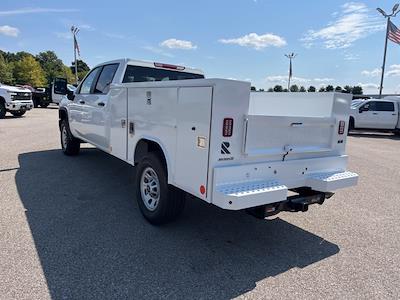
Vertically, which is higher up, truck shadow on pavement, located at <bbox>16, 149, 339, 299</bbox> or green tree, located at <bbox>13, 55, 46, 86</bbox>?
green tree, located at <bbox>13, 55, 46, 86</bbox>

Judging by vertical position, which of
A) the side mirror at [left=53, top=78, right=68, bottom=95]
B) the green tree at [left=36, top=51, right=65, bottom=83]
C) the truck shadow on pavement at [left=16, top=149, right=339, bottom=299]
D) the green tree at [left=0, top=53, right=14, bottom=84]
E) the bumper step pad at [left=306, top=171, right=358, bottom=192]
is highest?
the green tree at [left=36, top=51, right=65, bottom=83]

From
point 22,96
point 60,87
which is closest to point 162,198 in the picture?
point 60,87

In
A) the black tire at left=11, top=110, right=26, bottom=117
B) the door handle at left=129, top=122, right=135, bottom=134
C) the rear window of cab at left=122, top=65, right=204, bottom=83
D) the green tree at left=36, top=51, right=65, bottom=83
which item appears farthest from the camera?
the green tree at left=36, top=51, right=65, bottom=83

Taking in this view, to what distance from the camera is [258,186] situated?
3322mm

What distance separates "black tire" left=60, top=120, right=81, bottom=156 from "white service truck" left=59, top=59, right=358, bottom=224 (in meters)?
2.94

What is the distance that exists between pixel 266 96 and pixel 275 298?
142 inches

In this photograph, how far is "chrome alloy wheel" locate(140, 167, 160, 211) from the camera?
422 centimetres

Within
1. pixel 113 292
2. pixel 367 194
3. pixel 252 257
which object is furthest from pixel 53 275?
pixel 367 194

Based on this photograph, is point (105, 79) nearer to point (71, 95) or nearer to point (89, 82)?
point (89, 82)

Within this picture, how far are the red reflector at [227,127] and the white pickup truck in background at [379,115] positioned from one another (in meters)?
17.6

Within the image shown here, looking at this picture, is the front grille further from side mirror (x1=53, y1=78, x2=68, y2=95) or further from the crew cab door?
the crew cab door

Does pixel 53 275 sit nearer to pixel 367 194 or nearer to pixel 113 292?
pixel 113 292

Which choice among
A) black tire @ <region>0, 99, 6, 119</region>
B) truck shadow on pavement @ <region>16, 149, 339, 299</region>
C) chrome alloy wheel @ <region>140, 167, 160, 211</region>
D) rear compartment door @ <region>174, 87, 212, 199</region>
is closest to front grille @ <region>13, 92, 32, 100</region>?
black tire @ <region>0, 99, 6, 119</region>

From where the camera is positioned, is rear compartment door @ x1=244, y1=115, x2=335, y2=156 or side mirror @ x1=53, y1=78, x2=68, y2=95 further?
side mirror @ x1=53, y1=78, x2=68, y2=95
